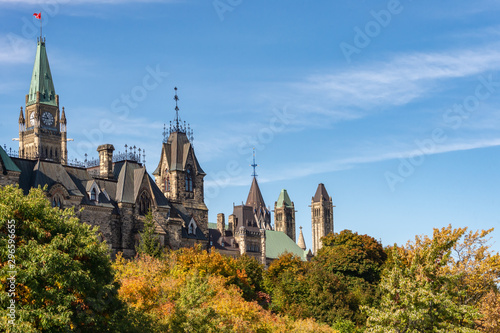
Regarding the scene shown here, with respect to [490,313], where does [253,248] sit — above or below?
above

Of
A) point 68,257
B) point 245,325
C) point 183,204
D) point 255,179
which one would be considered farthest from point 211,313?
point 255,179

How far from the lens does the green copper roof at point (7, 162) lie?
70.2m

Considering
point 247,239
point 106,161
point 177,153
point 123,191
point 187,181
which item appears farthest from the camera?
point 247,239

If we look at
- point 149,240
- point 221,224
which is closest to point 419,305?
point 149,240

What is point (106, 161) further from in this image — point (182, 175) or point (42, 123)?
point (42, 123)

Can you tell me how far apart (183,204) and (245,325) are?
50.9 metres

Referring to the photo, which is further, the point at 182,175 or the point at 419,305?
the point at 182,175

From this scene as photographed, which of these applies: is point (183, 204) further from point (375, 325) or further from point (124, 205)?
point (375, 325)

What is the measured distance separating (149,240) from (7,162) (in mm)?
17142

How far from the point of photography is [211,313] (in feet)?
153

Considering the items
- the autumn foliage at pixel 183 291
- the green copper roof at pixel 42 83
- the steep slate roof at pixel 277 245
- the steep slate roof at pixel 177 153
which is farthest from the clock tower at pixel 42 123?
the autumn foliage at pixel 183 291

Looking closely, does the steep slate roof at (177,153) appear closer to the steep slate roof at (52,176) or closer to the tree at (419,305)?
the steep slate roof at (52,176)

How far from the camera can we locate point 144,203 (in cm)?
8581

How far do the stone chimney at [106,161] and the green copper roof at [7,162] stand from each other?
647 inches
